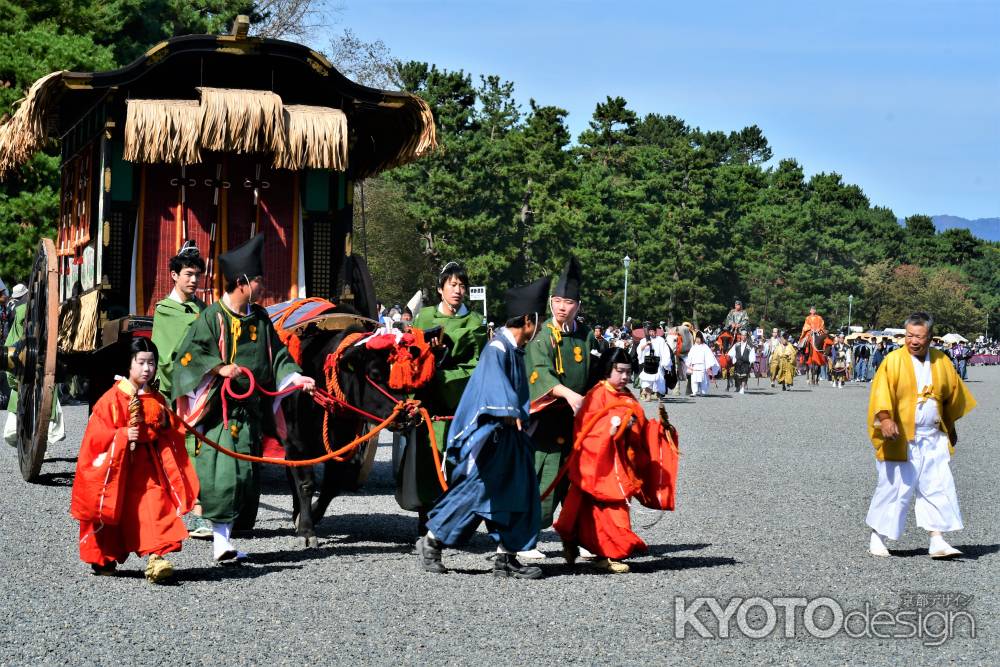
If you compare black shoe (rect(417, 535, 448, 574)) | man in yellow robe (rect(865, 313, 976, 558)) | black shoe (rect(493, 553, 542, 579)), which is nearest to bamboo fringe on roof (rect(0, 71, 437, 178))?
black shoe (rect(417, 535, 448, 574))

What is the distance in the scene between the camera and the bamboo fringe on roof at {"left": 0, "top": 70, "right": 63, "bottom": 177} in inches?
420

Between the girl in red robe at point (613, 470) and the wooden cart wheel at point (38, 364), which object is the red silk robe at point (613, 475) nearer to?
the girl in red robe at point (613, 470)

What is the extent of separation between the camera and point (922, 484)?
28.2ft

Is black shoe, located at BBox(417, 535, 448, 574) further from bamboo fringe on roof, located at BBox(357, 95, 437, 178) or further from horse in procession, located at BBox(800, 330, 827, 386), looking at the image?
horse in procession, located at BBox(800, 330, 827, 386)

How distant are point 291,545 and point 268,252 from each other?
3.76 m

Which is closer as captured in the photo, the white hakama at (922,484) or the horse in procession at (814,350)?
the white hakama at (922,484)

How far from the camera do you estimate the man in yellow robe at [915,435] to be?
8469 mm

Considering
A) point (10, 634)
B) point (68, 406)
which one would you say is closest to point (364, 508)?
point (10, 634)

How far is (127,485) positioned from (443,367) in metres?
2.14

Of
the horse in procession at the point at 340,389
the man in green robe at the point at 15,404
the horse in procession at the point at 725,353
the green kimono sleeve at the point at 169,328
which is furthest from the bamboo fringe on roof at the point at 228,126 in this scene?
the horse in procession at the point at 725,353

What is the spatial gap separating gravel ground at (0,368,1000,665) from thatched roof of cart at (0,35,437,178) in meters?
2.92

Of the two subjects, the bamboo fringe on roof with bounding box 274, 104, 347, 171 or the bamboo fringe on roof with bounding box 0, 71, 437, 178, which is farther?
the bamboo fringe on roof with bounding box 274, 104, 347, 171

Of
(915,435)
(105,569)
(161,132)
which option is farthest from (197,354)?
(915,435)

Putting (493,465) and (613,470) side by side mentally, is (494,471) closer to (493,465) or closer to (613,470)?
(493,465)
